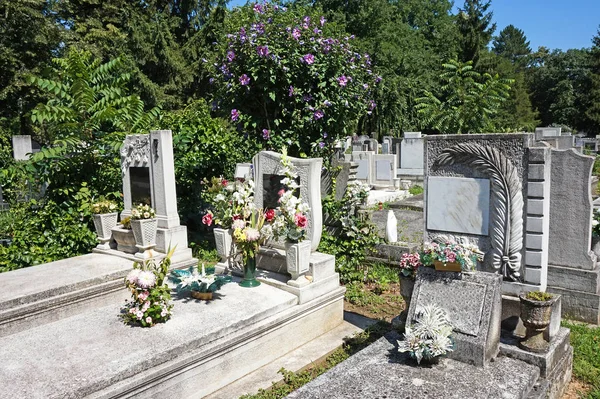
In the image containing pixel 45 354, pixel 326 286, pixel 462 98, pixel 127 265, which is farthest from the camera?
pixel 462 98

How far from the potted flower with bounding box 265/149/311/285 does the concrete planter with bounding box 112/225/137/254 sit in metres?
2.66

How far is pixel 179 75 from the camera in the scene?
21.6 m

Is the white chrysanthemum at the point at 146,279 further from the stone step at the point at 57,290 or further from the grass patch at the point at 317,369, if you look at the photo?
the stone step at the point at 57,290

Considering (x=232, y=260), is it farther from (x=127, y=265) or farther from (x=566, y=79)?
(x=566, y=79)

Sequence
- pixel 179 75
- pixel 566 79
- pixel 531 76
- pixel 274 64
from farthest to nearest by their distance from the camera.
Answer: pixel 531 76 → pixel 566 79 → pixel 179 75 → pixel 274 64

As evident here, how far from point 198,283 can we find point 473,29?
35.8 meters

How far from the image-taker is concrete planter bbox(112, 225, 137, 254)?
6.71 m

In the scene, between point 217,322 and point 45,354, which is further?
point 217,322

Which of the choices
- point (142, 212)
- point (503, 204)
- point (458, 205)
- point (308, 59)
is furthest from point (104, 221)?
point (503, 204)

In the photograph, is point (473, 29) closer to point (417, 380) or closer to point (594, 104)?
point (594, 104)

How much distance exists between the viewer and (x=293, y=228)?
504 centimetres

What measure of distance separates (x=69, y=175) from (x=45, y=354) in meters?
4.97

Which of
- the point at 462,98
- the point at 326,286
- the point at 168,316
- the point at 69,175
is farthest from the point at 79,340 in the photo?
the point at 462,98

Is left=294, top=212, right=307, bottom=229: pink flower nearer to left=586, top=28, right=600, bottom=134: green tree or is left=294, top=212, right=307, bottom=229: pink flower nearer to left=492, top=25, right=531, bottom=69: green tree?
left=586, top=28, right=600, bottom=134: green tree
